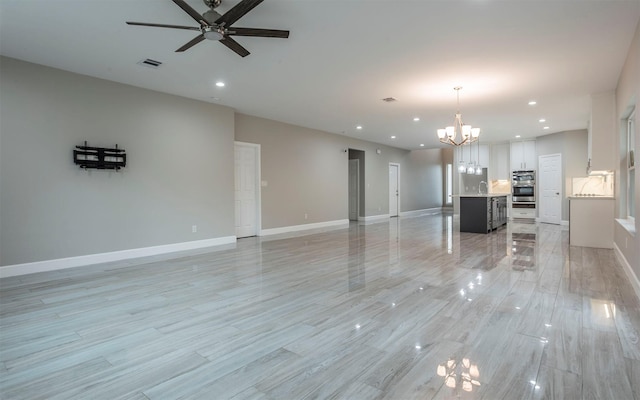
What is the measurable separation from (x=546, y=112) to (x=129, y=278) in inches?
347

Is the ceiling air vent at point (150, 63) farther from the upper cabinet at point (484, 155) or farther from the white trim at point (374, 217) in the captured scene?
the upper cabinet at point (484, 155)

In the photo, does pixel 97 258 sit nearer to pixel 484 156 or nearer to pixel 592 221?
pixel 592 221

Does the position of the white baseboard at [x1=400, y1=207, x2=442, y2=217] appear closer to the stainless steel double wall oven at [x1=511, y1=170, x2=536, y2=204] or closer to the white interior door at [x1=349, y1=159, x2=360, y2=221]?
the white interior door at [x1=349, y1=159, x2=360, y2=221]

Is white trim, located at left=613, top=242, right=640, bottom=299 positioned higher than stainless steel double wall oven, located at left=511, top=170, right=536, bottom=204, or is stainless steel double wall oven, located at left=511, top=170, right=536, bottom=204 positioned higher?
stainless steel double wall oven, located at left=511, top=170, right=536, bottom=204

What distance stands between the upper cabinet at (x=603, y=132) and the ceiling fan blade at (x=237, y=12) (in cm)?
617

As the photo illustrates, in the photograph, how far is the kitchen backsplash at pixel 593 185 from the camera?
6973mm

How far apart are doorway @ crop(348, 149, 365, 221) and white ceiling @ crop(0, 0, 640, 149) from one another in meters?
4.85

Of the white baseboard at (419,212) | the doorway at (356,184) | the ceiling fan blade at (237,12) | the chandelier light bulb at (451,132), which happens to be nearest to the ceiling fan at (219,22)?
the ceiling fan blade at (237,12)

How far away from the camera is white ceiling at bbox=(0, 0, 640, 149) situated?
3.22 meters

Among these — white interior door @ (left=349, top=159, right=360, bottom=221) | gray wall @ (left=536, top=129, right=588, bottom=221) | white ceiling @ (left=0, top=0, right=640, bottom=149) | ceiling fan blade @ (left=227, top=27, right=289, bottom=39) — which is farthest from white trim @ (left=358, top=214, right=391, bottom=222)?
ceiling fan blade @ (left=227, top=27, right=289, bottom=39)

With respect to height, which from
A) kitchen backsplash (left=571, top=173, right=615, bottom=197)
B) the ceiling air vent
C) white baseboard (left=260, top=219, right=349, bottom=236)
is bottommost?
white baseboard (left=260, top=219, right=349, bottom=236)

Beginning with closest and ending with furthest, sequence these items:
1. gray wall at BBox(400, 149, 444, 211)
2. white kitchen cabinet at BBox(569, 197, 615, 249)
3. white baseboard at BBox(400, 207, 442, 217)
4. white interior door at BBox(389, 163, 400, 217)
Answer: white kitchen cabinet at BBox(569, 197, 615, 249), white interior door at BBox(389, 163, 400, 217), white baseboard at BBox(400, 207, 442, 217), gray wall at BBox(400, 149, 444, 211)

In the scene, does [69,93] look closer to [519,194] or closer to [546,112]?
[546,112]

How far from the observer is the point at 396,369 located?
2035 mm
